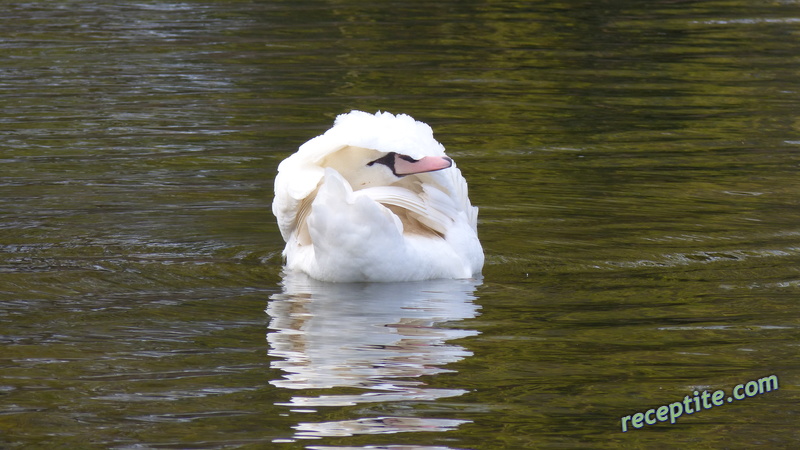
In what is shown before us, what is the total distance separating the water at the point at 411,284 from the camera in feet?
A: 18.1

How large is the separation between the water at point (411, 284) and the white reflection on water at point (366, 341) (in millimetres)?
19

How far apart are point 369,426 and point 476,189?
4.79 meters

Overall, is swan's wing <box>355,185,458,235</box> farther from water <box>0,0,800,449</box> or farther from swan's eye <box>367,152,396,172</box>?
water <box>0,0,800,449</box>

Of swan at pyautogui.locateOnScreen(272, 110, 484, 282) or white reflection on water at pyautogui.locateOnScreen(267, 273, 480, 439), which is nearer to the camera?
white reflection on water at pyautogui.locateOnScreen(267, 273, 480, 439)

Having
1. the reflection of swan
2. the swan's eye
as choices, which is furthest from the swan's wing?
the reflection of swan

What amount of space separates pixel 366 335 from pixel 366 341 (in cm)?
12

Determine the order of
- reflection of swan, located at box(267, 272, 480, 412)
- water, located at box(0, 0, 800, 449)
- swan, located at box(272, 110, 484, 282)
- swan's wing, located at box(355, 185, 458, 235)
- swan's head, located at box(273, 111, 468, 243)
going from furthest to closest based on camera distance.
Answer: swan's wing, located at box(355, 185, 458, 235) < swan's head, located at box(273, 111, 468, 243) < swan, located at box(272, 110, 484, 282) < reflection of swan, located at box(267, 272, 480, 412) < water, located at box(0, 0, 800, 449)

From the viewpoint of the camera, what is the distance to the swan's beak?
286 inches

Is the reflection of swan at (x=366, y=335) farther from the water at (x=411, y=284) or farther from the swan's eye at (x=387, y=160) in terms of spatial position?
the swan's eye at (x=387, y=160)

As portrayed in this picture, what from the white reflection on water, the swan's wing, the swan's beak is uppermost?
the swan's beak

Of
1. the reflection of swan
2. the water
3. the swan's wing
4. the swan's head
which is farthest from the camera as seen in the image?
the swan's wing

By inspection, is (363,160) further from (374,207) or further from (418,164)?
(374,207)

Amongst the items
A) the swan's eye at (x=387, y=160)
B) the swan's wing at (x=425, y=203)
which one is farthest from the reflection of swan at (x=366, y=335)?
the swan's eye at (x=387, y=160)

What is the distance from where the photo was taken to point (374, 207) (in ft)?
22.7
